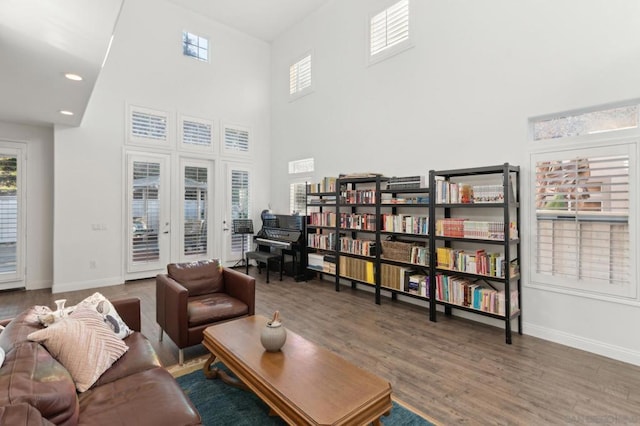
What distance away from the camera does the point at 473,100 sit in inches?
158

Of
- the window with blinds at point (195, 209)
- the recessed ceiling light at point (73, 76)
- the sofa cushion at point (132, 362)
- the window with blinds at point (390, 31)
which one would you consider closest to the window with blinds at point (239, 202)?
the window with blinds at point (195, 209)

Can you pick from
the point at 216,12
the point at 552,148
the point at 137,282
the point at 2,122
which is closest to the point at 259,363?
the point at 552,148

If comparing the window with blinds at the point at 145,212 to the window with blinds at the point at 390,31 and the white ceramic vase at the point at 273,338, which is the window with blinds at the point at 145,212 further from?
the white ceramic vase at the point at 273,338

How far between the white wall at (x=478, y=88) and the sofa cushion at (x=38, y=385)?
13.4ft

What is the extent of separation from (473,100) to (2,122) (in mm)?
7121

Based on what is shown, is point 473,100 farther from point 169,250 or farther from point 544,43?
point 169,250

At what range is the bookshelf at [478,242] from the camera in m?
3.43

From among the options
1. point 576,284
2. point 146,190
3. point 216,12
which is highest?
point 216,12

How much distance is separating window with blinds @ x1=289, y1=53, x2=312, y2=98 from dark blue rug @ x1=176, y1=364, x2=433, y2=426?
5.73 meters

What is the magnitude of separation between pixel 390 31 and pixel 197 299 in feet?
15.8

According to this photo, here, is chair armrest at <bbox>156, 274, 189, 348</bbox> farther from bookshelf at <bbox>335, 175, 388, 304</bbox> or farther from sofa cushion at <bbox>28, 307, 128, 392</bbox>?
bookshelf at <bbox>335, 175, 388, 304</bbox>

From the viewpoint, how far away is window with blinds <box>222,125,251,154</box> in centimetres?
706

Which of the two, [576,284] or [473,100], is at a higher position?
[473,100]

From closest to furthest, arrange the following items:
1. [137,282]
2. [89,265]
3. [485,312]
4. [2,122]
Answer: [485,312] → [2,122] → [89,265] → [137,282]
